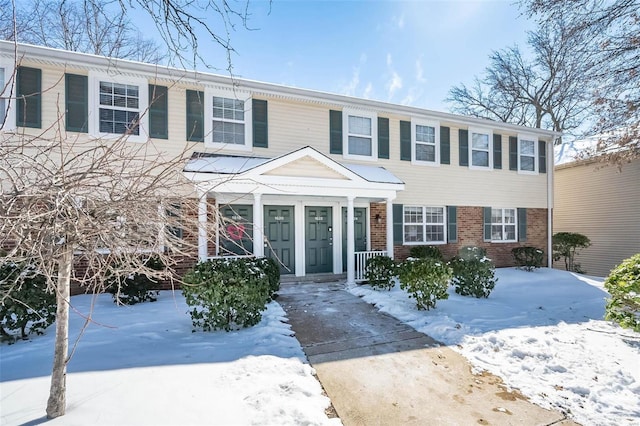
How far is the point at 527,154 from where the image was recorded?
12352mm

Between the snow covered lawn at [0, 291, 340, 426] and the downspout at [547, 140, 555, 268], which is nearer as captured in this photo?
the snow covered lawn at [0, 291, 340, 426]

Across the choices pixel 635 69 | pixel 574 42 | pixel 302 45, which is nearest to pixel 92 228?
pixel 302 45

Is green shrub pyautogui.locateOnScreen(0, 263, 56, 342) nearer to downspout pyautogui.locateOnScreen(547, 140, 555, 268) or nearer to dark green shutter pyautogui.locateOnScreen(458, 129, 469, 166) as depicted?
dark green shutter pyautogui.locateOnScreen(458, 129, 469, 166)

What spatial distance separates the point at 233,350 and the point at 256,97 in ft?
23.1

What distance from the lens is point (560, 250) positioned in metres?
12.8

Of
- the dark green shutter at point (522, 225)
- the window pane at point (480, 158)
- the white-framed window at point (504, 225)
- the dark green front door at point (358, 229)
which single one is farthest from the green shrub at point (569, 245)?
the dark green front door at point (358, 229)

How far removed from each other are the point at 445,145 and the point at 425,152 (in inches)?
33.1

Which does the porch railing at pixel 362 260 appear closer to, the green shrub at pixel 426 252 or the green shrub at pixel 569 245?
the green shrub at pixel 426 252

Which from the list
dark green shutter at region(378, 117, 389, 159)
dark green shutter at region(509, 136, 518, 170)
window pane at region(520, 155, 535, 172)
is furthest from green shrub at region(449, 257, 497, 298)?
window pane at region(520, 155, 535, 172)

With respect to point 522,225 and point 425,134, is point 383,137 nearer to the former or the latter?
point 425,134

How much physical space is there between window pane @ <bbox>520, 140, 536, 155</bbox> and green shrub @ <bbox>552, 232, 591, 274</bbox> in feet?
12.3

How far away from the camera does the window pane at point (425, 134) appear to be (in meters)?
10.7

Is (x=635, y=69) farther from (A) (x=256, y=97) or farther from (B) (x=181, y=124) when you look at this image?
(B) (x=181, y=124)

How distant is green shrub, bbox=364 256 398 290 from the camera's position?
26.0 feet
